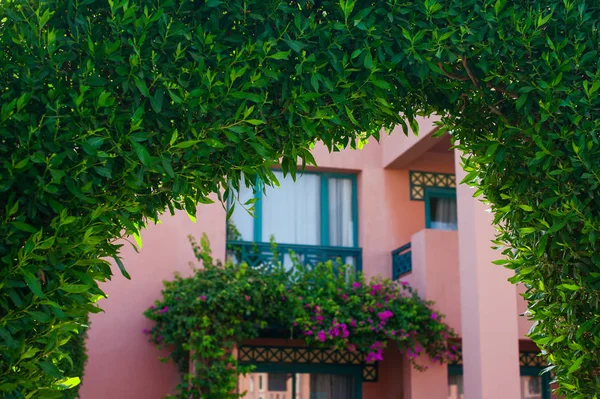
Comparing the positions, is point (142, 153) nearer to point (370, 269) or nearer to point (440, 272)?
point (440, 272)

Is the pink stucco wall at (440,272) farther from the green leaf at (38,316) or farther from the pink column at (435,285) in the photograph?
A: the green leaf at (38,316)

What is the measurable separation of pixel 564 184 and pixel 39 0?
2964 mm

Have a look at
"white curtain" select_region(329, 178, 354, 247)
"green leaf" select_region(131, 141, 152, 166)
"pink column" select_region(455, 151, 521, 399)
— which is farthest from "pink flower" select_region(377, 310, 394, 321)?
"green leaf" select_region(131, 141, 152, 166)

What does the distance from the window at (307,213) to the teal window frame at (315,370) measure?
1.98 meters

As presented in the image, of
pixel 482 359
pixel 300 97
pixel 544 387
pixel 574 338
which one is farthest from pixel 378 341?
pixel 300 97

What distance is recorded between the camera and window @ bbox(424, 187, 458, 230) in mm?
14914

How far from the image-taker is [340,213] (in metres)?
14.7

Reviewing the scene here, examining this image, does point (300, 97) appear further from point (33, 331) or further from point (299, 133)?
point (33, 331)

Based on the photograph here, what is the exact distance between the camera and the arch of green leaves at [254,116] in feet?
13.6

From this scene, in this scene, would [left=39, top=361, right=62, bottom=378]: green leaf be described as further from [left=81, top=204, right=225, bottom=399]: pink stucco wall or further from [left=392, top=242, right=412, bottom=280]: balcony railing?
[left=392, top=242, right=412, bottom=280]: balcony railing

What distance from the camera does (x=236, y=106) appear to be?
15.0 ft

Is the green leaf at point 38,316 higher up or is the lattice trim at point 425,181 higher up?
the lattice trim at point 425,181

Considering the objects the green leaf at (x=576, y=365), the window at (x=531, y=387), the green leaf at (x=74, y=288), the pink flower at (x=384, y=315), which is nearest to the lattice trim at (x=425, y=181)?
the pink flower at (x=384, y=315)

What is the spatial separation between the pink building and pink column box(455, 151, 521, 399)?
0.01 m
